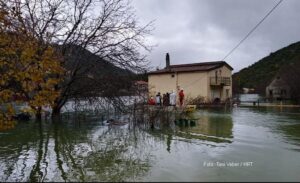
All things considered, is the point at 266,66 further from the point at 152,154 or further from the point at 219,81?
the point at 152,154

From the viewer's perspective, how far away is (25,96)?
10852 millimetres

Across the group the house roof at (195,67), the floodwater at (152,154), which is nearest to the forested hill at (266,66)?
the house roof at (195,67)

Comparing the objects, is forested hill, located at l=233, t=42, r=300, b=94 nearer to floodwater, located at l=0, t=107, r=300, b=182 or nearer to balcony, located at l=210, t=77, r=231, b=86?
balcony, located at l=210, t=77, r=231, b=86

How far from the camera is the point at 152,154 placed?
1427 centimetres

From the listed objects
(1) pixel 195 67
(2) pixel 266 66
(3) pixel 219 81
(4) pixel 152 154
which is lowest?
(4) pixel 152 154

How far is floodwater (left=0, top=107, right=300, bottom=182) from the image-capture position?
36.3 feet

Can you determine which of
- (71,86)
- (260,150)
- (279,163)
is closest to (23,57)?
(279,163)

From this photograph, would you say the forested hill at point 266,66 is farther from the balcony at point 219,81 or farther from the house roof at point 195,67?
the house roof at point 195,67

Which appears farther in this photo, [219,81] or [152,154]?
[219,81]

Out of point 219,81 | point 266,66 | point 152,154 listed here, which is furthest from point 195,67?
point 266,66

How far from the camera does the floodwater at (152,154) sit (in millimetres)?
11078

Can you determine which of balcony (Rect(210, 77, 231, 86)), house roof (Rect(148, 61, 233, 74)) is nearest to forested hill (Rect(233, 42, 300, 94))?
balcony (Rect(210, 77, 231, 86))

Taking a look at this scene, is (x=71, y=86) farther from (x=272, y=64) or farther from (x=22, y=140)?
(x=272, y=64)

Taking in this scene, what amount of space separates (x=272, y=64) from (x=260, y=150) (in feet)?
492
